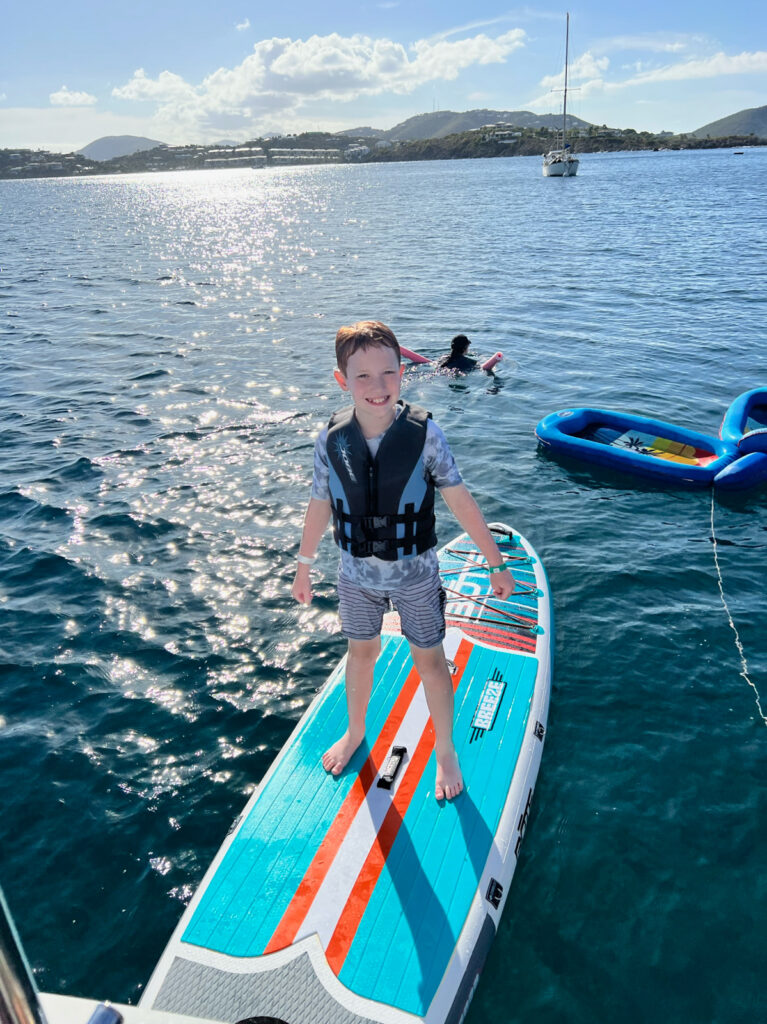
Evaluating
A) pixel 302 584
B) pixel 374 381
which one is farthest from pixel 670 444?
pixel 374 381

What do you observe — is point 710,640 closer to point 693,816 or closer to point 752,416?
point 693,816

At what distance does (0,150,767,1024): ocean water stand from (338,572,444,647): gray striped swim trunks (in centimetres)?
198

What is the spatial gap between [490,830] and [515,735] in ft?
3.10

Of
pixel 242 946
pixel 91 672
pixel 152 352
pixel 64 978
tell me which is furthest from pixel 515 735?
pixel 152 352

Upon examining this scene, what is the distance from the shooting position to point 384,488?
12.8 feet

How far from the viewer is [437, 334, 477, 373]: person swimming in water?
15253mm

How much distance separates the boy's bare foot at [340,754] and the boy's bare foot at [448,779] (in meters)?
0.67

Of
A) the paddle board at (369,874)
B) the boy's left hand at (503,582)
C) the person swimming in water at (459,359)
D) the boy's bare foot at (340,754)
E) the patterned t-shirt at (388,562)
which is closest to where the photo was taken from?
the paddle board at (369,874)

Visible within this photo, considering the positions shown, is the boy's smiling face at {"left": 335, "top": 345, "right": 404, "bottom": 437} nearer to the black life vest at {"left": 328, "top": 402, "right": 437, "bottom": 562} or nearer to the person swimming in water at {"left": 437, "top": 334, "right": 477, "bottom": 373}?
the black life vest at {"left": 328, "top": 402, "right": 437, "bottom": 562}

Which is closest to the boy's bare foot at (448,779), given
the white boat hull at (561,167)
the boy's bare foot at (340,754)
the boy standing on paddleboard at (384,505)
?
the boy standing on paddleboard at (384,505)

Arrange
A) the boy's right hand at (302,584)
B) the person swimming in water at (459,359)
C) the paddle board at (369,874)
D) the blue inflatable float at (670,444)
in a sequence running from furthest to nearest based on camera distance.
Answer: the person swimming in water at (459,359) < the blue inflatable float at (670,444) < the boy's right hand at (302,584) < the paddle board at (369,874)

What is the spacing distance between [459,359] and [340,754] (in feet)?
39.0

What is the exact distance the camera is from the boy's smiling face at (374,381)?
364 centimetres

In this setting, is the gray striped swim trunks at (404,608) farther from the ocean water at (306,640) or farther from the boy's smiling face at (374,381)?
the ocean water at (306,640)
